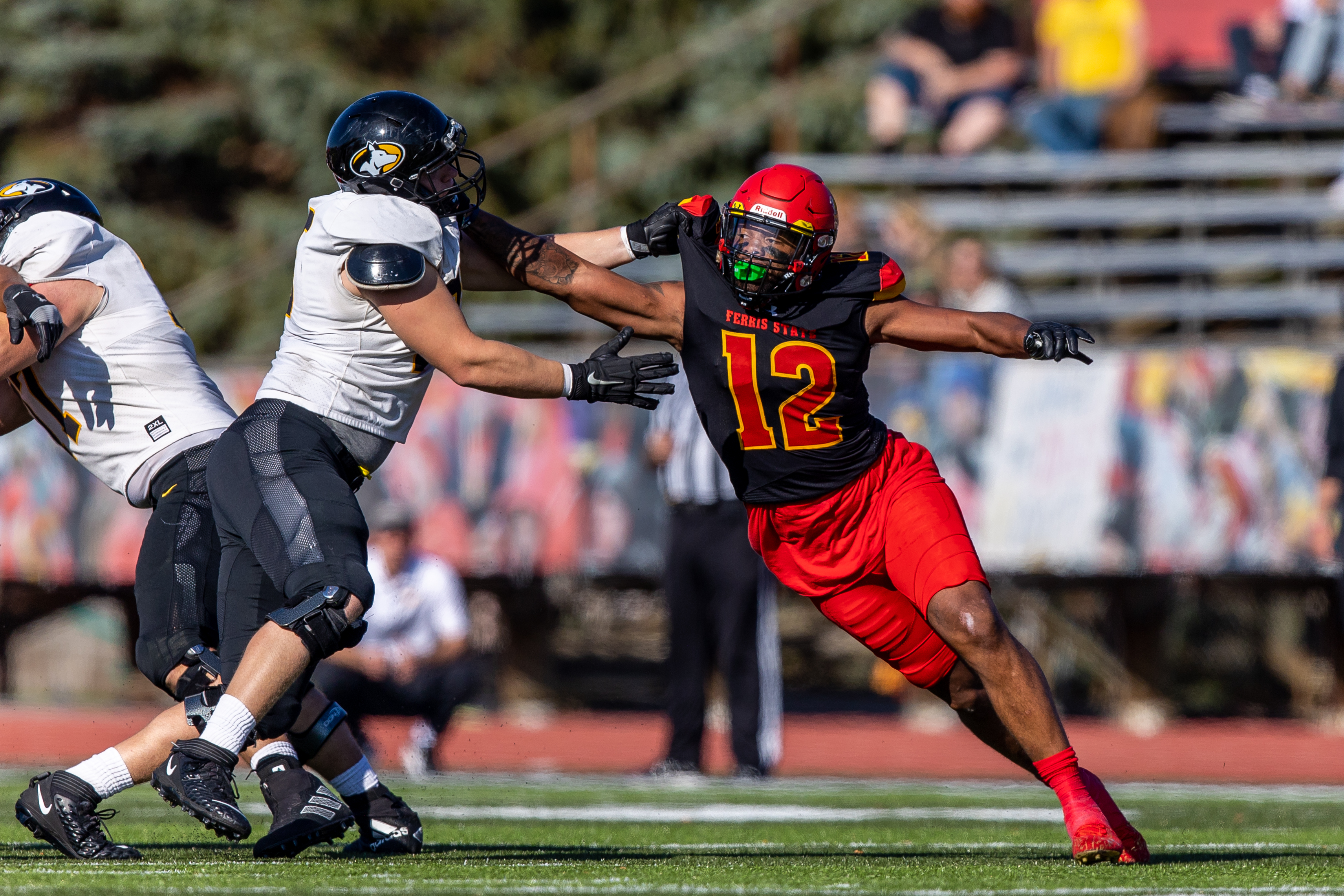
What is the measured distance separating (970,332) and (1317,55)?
9433 millimetres

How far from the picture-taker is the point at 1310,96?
511 inches

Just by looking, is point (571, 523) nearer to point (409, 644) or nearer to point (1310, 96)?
point (409, 644)

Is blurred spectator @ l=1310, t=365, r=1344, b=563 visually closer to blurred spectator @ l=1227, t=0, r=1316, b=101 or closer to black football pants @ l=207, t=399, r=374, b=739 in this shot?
black football pants @ l=207, t=399, r=374, b=739

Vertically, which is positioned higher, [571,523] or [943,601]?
[943,601]

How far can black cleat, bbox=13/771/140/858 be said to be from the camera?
4.13 meters

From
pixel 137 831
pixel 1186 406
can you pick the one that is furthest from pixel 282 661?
pixel 1186 406

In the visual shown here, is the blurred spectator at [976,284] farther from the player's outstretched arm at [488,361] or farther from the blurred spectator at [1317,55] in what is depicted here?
the player's outstretched arm at [488,361]

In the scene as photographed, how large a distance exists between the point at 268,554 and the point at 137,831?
66.9 inches

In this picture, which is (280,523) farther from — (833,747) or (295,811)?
(833,747)

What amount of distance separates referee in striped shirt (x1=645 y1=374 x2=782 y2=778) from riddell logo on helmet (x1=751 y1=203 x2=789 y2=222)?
3.51m

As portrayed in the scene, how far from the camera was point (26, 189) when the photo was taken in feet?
15.5

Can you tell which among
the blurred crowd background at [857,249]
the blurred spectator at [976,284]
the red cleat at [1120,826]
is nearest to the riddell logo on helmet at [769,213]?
the red cleat at [1120,826]

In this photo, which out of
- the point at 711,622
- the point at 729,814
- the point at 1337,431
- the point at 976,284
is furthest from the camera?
A: the point at 976,284

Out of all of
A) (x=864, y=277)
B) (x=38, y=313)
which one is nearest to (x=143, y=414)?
(x=38, y=313)
